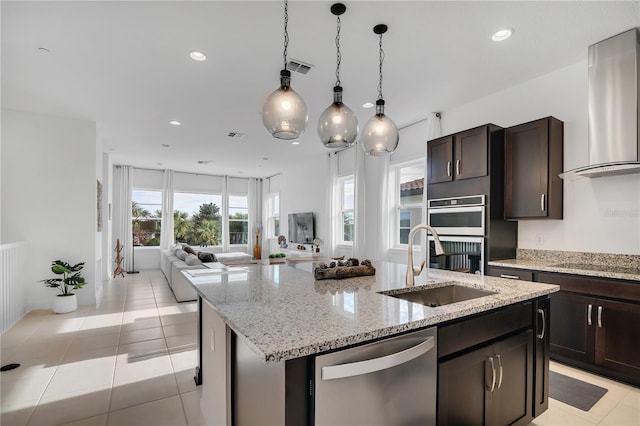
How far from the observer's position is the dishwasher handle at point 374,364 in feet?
3.27

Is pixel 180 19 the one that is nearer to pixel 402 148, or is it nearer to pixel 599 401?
pixel 402 148

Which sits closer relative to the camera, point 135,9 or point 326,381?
point 326,381

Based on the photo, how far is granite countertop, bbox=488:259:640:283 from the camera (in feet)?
7.88

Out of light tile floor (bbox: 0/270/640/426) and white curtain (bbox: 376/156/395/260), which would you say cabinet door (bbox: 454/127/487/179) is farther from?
light tile floor (bbox: 0/270/640/426)

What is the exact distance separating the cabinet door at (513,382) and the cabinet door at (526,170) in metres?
1.92

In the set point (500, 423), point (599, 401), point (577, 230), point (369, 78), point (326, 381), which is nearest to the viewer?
point (326, 381)

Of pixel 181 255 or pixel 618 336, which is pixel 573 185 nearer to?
pixel 618 336

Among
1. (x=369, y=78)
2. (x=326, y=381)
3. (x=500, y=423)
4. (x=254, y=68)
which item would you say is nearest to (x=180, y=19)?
(x=254, y=68)

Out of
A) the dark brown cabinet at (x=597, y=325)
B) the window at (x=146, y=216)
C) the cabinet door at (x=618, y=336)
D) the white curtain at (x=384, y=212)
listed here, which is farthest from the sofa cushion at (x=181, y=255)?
the cabinet door at (x=618, y=336)

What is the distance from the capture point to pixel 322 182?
23.8 ft


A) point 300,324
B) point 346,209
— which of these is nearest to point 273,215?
point 346,209

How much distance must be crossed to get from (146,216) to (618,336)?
9746 mm

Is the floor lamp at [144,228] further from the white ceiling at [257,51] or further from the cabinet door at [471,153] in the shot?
the cabinet door at [471,153]

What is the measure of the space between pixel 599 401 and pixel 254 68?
4027 mm
